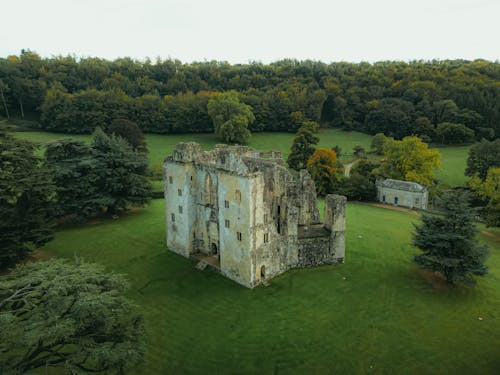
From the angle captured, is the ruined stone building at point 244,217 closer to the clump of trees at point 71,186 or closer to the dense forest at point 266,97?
the clump of trees at point 71,186

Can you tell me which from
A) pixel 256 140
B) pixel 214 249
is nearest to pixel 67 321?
pixel 214 249

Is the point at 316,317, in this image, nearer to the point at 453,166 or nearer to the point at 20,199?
the point at 20,199

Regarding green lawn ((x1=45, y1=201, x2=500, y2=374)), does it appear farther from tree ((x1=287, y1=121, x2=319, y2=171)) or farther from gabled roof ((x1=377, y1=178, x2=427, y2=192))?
tree ((x1=287, y1=121, x2=319, y2=171))

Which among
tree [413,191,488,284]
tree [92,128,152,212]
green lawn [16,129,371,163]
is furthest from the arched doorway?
green lawn [16,129,371,163]

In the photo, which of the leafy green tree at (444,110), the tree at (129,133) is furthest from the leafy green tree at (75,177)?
the leafy green tree at (444,110)

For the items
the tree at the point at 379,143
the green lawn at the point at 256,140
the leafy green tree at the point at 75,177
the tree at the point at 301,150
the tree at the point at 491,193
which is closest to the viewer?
the tree at the point at 491,193

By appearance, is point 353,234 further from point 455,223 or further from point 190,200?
point 190,200
